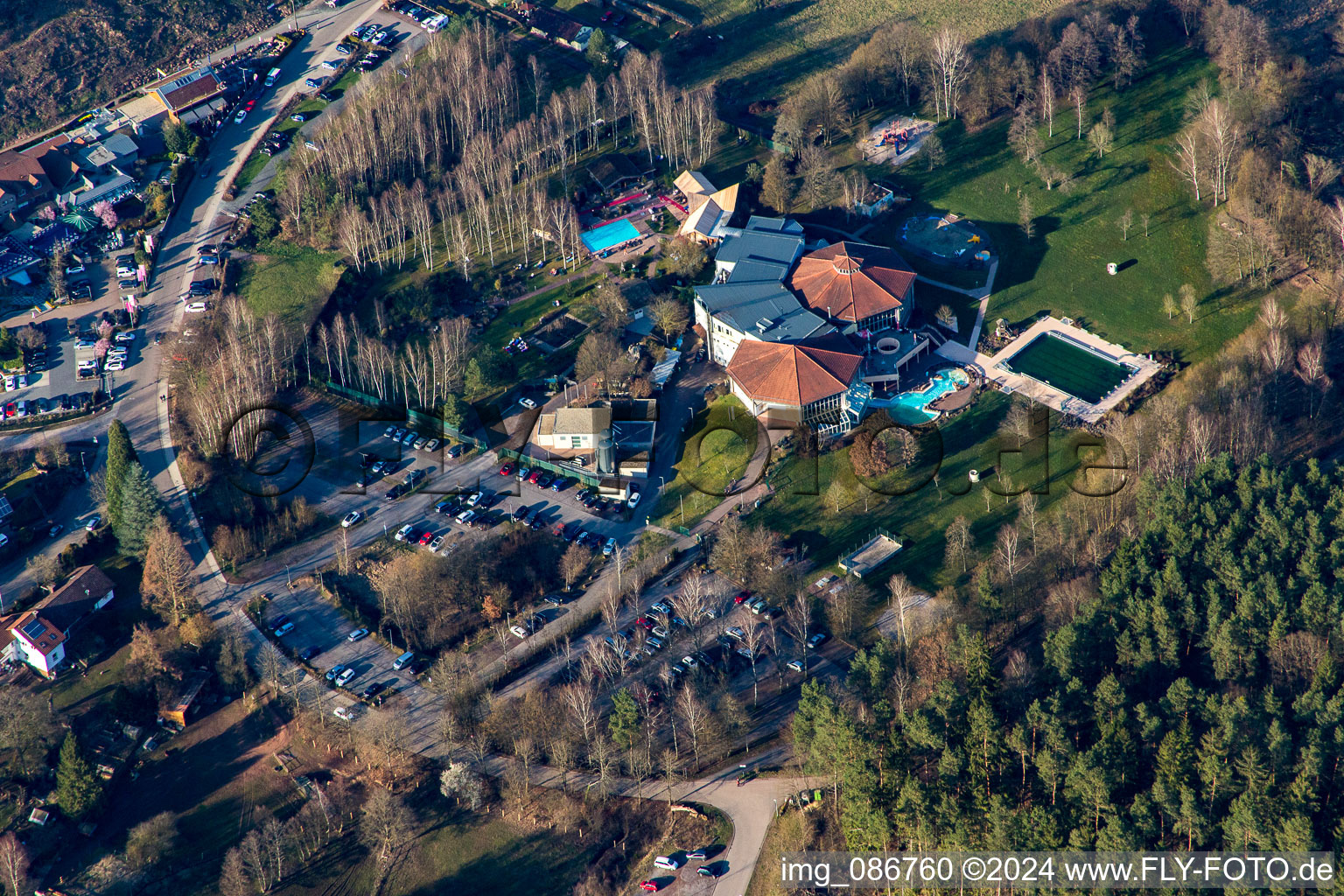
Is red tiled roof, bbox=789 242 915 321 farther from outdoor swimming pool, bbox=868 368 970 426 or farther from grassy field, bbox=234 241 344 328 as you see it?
grassy field, bbox=234 241 344 328

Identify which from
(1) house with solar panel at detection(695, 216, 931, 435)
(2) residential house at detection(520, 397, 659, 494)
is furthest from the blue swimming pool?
(2) residential house at detection(520, 397, 659, 494)

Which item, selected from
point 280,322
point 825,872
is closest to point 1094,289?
point 825,872

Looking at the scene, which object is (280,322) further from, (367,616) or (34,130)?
(34,130)

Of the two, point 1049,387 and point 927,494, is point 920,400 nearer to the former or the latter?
point 927,494

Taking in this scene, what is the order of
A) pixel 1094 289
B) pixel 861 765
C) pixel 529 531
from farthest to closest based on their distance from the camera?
1. pixel 1094 289
2. pixel 529 531
3. pixel 861 765

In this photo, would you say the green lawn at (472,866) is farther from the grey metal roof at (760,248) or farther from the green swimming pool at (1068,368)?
the grey metal roof at (760,248)

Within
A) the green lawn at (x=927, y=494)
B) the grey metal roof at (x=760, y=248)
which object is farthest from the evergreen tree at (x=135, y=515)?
the grey metal roof at (x=760, y=248)

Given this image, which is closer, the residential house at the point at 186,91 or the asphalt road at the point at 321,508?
the asphalt road at the point at 321,508
